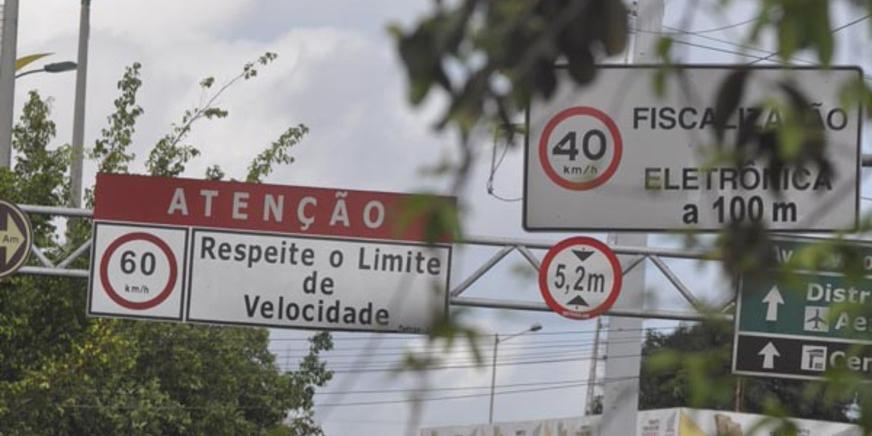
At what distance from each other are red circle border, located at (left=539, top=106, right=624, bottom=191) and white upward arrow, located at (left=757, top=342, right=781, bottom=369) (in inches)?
175

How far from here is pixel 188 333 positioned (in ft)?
107

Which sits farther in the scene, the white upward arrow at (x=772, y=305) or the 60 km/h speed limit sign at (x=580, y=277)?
the 60 km/h speed limit sign at (x=580, y=277)

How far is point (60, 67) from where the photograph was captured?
39.4 meters

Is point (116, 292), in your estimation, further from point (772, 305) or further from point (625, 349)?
point (772, 305)

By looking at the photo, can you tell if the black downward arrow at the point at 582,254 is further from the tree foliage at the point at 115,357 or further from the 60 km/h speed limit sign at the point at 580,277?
the tree foliage at the point at 115,357

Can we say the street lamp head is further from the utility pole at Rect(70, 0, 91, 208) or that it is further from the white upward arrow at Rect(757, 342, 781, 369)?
the white upward arrow at Rect(757, 342, 781, 369)

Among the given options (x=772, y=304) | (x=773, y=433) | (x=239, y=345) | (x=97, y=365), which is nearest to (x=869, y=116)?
(x=773, y=433)

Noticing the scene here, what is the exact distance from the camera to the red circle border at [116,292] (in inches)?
640

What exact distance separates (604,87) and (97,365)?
16312 mm

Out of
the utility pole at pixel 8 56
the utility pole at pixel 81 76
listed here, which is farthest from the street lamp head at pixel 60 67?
the utility pole at pixel 8 56

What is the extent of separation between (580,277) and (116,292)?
11.2ft

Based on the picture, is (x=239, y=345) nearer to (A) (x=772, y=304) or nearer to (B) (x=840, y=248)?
(A) (x=772, y=304)

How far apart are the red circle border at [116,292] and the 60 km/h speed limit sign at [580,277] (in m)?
2.74

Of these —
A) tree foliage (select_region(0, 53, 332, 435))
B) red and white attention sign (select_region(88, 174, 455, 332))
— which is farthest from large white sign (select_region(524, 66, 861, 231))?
tree foliage (select_region(0, 53, 332, 435))
